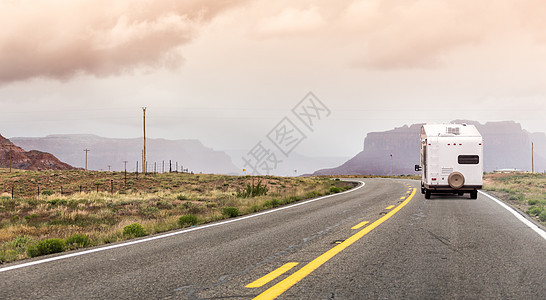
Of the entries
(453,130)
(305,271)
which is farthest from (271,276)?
(453,130)

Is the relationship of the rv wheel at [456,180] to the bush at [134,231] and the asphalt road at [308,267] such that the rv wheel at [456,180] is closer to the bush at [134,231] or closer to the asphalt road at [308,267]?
the asphalt road at [308,267]

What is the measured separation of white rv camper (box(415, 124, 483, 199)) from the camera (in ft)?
59.0

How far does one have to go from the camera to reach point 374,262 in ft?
19.1

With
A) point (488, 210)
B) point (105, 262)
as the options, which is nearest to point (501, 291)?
point (105, 262)

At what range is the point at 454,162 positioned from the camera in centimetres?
1805

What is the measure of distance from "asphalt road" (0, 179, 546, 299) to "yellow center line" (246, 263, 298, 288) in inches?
0.9

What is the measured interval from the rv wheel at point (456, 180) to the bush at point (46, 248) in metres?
15.2

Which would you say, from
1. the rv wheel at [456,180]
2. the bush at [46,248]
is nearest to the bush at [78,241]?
the bush at [46,248]

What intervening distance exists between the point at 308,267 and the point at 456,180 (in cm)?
1447

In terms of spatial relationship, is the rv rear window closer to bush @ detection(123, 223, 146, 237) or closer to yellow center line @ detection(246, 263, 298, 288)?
bush @ detection(123, 223, 146, 237)

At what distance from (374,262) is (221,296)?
2.46 m

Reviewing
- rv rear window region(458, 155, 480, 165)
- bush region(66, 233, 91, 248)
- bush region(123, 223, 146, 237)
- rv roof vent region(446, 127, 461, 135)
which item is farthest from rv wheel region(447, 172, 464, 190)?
bush region(66, 233, 91, 248)

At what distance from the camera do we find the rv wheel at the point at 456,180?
59.0ft

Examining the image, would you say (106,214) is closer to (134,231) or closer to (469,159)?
(134,231)
